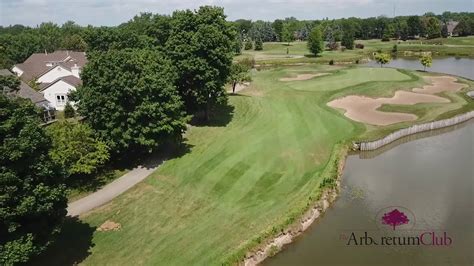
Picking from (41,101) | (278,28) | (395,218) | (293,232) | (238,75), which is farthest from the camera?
(278,28)

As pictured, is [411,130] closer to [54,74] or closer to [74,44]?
[54,74]

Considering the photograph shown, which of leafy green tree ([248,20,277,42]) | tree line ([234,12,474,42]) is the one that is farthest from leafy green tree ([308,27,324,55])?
leafy green tree ([248,20,277,42])

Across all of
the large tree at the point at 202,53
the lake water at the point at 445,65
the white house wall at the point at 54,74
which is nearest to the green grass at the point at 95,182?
the large tree at the point at 202,53

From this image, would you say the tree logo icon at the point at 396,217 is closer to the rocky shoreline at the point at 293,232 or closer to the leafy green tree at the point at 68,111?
the rocky shoreline at the point at 293,232

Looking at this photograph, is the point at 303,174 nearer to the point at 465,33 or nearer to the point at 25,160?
the point at 25,160

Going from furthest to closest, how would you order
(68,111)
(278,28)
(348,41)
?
(278,28) → (348,41) → (68,111)

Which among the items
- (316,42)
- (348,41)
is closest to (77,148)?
(316,42)

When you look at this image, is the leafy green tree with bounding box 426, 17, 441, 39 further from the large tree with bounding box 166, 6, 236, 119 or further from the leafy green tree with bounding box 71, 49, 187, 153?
the leafy green tree with bounding box 71, 49, 187, 153
